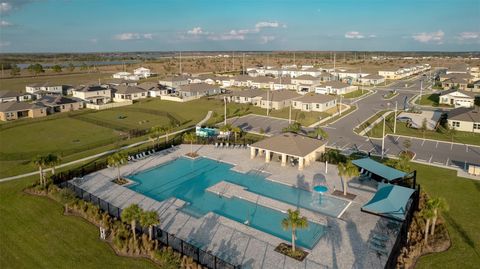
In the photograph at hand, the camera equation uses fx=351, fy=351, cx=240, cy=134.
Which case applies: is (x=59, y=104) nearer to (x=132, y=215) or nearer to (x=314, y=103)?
(x=314, y=103)

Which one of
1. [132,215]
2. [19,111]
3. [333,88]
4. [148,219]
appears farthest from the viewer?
[333,88]

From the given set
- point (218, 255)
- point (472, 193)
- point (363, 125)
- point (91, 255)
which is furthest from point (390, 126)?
point (91, 255)

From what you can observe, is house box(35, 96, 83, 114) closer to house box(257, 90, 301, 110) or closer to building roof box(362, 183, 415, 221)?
house box(257, 90, 301, 110)

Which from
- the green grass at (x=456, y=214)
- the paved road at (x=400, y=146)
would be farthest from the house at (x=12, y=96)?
the green grass at (x=456, y=214)

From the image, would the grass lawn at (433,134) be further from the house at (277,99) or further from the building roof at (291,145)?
the house at (277,99)

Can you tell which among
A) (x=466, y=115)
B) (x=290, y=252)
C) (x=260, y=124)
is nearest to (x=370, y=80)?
(x=466, y=115)

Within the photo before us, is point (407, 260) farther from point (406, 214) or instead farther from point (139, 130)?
point (139, 130)
